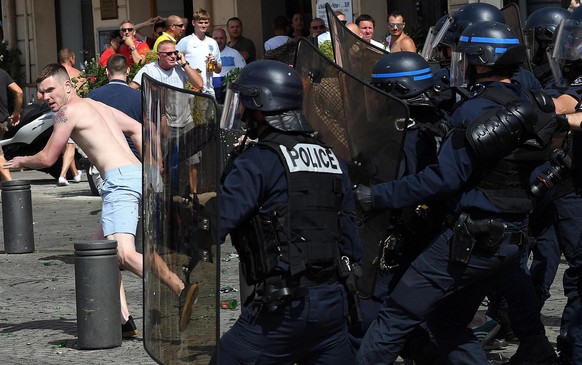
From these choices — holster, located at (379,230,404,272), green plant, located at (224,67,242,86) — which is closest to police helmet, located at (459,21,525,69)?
holster, located at (379,230,404,272)

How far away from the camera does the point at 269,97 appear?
4.63 metres

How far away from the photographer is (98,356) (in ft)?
23.3

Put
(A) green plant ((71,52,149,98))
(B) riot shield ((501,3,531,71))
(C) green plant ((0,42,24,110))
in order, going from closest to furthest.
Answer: (B) riot shield ((501,3,531,71)) < (A) green plant ((71,52,149,98)) < (C) green plant ((0,42,24,110))

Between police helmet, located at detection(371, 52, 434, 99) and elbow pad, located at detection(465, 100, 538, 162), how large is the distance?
2.42 ft

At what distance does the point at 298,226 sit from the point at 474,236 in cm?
106

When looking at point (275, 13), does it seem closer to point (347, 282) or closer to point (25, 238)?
point (25, 238)

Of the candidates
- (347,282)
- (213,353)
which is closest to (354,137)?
(347,282)

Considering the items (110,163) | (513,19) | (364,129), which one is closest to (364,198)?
(364,129)

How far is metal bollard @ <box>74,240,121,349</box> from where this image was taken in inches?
286

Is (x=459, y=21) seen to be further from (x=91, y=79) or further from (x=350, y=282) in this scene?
(x=91, y=79)

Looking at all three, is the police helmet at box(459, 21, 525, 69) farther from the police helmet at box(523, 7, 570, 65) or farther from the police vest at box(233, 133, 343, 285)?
the police helmet at box(523, 7, 570, 65)

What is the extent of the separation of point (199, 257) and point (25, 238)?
683 centimetres

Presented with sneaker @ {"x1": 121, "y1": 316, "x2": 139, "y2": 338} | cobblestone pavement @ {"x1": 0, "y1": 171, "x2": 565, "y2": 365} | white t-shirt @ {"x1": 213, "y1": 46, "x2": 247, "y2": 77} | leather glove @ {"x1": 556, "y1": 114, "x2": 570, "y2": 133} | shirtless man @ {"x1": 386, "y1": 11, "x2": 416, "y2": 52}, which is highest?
shirtless man @ {"x1": 386, "y1": 11, "x2": 416, "y2": 52}

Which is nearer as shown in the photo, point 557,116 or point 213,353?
point 213,353
